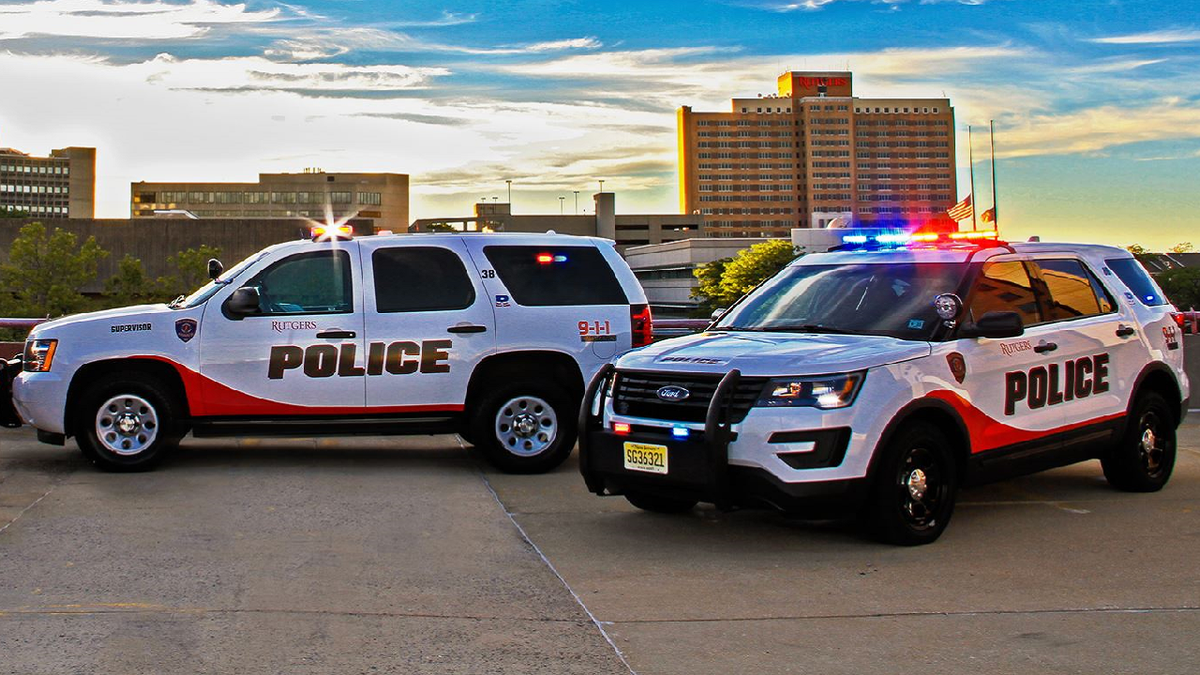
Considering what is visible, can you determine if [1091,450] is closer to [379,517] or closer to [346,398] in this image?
[379,517]

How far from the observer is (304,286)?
34.6ft

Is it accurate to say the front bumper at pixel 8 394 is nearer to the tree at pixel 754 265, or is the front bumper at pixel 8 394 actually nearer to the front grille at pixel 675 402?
the front grille at pixel 675 402

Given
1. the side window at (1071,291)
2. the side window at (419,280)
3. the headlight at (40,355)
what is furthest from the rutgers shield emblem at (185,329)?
the side window at (1071,291)

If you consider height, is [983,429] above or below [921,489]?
above

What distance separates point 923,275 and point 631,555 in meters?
2.76

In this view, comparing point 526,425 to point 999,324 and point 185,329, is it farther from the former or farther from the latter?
point 999,324

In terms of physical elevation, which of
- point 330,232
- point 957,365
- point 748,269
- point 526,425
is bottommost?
point 526,425

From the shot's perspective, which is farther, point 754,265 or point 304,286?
point 754,265

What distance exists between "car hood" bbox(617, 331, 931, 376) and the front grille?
6 centimetres

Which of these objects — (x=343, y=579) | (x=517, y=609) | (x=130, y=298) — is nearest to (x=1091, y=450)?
(x=517, y=609)

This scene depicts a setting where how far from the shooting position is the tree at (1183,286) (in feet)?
435

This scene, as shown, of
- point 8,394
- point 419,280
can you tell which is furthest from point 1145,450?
point 8,394

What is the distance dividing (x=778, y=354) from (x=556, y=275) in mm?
3945

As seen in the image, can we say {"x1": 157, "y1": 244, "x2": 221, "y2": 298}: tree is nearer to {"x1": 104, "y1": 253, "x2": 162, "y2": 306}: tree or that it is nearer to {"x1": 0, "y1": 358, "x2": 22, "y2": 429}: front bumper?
{"x1": 104, "y1": 253, "x2": 162, "y2": 306}: tree
